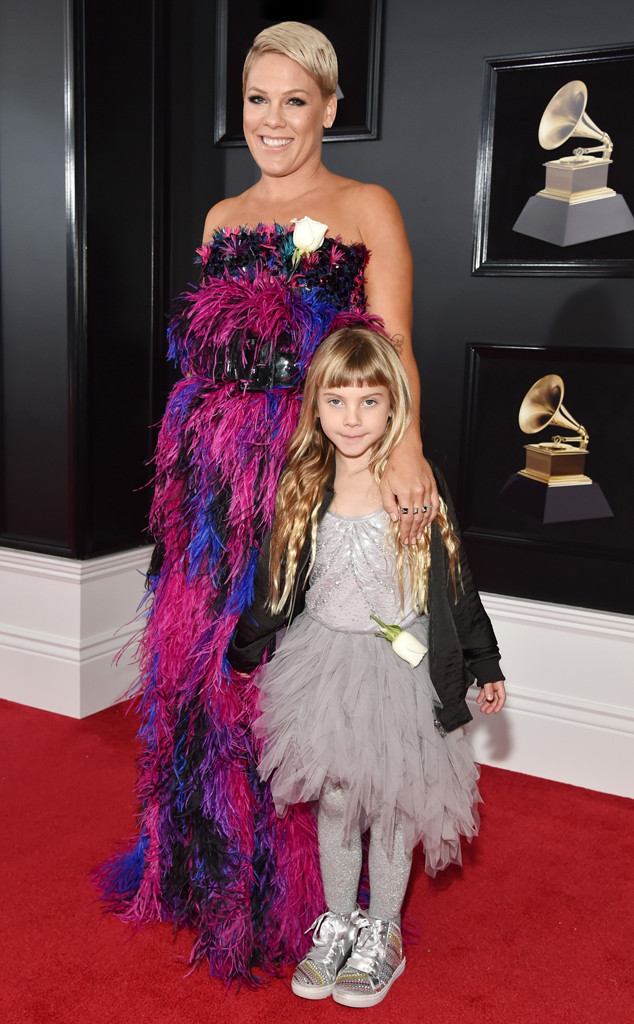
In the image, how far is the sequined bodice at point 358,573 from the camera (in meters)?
1.73

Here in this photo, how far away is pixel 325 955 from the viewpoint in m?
1.83

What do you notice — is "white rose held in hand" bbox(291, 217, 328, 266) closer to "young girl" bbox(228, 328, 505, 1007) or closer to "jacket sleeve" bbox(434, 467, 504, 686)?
"young girl" bbox(228, 328, 505, 1007)

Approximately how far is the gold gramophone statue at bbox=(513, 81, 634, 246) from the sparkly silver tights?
1.79 meters

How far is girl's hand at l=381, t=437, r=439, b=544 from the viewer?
1674 millimetres

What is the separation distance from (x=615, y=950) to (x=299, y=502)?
1236 mm

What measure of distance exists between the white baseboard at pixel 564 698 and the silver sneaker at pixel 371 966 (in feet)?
3.06

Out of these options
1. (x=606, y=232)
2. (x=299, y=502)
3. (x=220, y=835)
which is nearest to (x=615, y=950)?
(x=220, y=835)

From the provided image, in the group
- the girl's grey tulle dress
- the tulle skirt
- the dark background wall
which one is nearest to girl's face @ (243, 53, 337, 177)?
the girl's grey tulle dress

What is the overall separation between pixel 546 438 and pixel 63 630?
1721mm

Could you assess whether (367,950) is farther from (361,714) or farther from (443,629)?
(443,629)

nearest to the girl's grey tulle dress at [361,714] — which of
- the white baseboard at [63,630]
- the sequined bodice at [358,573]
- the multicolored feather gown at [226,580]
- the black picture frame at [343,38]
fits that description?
the sequined bodice at [358,573]

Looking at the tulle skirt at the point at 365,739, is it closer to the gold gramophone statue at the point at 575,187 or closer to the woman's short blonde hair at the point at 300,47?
the woman's short blonde hair at the point at 300,47

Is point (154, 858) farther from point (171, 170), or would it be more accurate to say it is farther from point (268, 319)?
point (171, 170)

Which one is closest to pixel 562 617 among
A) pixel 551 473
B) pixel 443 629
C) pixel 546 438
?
pixel 551 473
